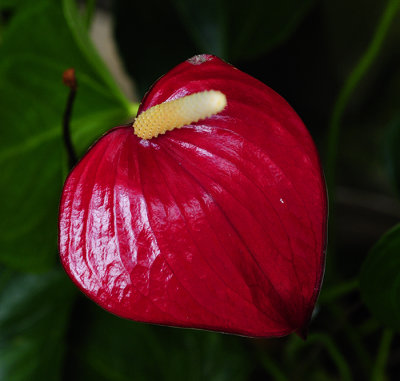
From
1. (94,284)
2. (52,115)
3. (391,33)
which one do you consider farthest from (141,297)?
(391,33)

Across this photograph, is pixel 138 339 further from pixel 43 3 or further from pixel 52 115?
pixel 43 3

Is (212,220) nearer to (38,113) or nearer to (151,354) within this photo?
(38,113)

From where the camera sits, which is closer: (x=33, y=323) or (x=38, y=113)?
(x=38, y=113)

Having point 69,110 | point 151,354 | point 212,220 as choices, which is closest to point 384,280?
point 212,220

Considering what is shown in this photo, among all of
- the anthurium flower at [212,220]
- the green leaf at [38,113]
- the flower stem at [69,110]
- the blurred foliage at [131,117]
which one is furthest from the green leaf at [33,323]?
the anthurium flower at [212,220]

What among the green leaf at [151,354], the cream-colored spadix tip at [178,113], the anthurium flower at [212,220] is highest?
the cream-colored spadix tip at [178,113]

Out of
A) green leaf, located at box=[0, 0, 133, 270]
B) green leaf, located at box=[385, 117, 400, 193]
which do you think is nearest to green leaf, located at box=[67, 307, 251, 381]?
green leaf, located at box=[0, 0, 133, 270]

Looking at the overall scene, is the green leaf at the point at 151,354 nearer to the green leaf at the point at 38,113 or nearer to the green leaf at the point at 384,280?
the green leaf at the point at 38,113

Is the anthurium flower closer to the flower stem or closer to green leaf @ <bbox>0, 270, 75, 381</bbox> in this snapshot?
the flower stem
